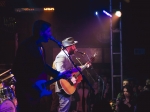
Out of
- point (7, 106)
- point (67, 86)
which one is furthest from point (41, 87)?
point (7, 106)

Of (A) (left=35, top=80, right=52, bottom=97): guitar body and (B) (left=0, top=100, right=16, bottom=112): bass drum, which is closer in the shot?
(A) (left=35, top=80, right=52, bottom=97): guitar body

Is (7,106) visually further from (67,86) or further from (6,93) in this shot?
(67,86)

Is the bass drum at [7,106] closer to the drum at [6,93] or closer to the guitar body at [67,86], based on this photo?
the drum at [6,93]

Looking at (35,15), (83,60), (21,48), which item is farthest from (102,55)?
(21,48)

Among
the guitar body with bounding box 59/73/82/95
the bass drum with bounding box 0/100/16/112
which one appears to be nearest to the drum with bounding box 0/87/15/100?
the bass drum with bounding box 0/100/16/112

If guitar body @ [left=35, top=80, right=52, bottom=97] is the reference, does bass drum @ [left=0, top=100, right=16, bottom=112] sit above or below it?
below

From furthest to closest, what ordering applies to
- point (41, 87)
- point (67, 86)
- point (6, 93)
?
point (6, 93) → point (67, 86) → point (41, 87)

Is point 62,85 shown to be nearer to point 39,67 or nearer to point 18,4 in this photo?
point 39,67

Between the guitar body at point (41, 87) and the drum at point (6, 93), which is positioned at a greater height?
the guitar body at point (41, 87)

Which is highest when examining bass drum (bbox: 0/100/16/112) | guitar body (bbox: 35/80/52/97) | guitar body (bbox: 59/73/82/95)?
guitar body (bbox: 35/80/52/97)

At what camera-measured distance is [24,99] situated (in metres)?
3.67

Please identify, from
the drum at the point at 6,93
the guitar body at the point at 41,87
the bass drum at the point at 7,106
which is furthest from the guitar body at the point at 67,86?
the guitar body at the point at 41,87

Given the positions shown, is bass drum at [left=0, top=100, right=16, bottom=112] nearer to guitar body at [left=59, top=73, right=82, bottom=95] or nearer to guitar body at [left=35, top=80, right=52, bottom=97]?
guitar body at [left=59, top=73, right=82, bottom=95]

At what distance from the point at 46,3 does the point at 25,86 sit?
371 inches
